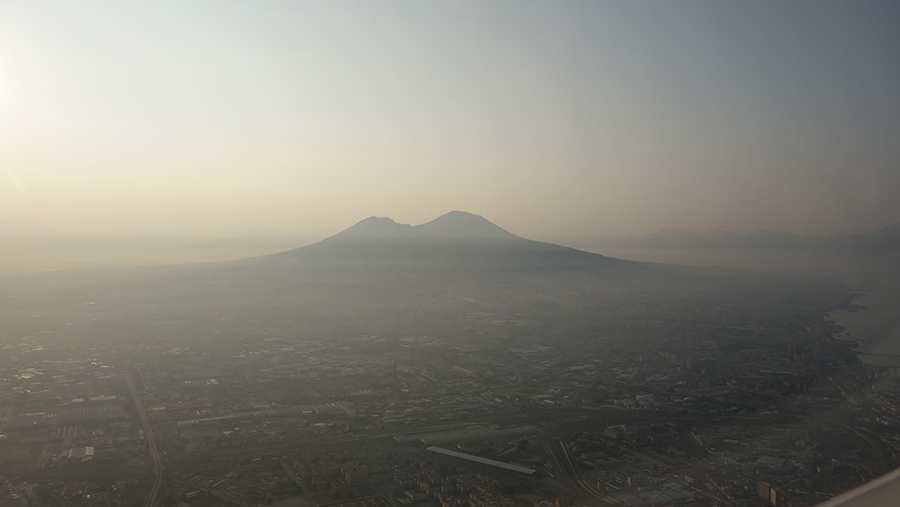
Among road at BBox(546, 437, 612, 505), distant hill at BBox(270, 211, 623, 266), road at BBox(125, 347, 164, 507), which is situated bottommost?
road at BBox(125, 347, 164, 507)

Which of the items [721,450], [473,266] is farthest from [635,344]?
[473,266]

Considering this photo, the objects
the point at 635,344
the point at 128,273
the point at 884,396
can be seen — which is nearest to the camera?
the point at 884,396

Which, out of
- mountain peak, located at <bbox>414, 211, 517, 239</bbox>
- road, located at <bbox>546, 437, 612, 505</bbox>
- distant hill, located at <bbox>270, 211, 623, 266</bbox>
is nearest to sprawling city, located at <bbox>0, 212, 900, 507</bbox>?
road, located at <bbox>546, 437, 612, 505</bbox>

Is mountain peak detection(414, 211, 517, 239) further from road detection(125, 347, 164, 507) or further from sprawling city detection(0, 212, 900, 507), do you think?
road detection(125, 347, 164, 507)

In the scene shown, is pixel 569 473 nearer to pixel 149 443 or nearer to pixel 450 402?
pixel 450 402

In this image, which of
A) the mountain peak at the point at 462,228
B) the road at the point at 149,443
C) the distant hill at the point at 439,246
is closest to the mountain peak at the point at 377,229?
the distant hill at the point at 439,246

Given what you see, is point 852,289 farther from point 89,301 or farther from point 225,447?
point 89,301

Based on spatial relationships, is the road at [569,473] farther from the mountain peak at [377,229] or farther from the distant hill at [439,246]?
the mountain peak at [377,229]

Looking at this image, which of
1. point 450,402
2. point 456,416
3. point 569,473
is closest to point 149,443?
point 456,416
